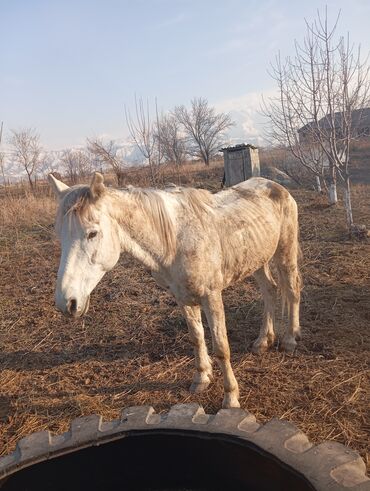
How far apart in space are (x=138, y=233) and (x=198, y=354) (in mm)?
1336

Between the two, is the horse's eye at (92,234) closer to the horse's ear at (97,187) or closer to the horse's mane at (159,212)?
the horse's ear at (97,187)

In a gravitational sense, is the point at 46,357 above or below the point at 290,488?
below

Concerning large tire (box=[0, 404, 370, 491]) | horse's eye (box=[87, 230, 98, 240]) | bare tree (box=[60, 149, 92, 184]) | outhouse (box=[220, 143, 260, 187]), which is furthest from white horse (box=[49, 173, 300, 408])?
bare tree (box=[60, 149, 92, 184])

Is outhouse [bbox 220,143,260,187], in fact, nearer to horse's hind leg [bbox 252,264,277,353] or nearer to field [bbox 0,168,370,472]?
field [bbox 0,168,370,472]

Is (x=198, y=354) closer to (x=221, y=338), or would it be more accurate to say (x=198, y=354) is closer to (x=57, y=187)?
(x=221, y=338)

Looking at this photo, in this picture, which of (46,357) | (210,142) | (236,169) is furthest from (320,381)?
(210,142)

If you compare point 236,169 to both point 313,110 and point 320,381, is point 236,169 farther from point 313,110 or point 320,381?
point 320,381

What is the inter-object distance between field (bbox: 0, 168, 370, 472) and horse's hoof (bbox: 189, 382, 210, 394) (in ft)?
0.17

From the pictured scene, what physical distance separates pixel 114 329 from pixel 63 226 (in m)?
2.57

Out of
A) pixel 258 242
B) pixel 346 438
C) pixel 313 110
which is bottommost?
pixel 346 438

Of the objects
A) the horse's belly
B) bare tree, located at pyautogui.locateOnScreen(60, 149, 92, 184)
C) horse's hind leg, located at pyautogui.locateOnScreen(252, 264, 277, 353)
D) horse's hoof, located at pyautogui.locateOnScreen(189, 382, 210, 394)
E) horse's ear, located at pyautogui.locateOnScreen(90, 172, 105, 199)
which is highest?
bare tree, located at pyautogui.locateOnScreen(60, 149, 92, 184)

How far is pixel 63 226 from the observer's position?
2.34m

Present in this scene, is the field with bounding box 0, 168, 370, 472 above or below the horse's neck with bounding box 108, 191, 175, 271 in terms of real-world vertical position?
below

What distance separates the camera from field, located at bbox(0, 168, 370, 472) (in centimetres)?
307
